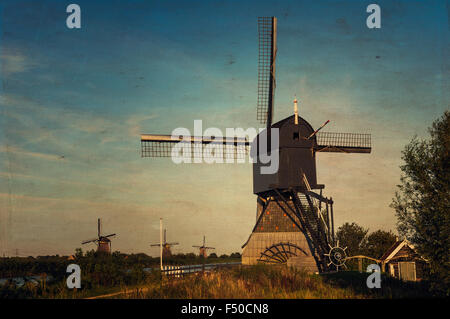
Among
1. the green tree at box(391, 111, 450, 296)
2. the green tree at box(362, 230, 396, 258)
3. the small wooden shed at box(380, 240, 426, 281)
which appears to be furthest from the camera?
the green tree at box(362, 230, 396, 258)

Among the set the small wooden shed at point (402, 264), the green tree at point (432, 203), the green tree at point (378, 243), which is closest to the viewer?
the green tree at point (432, 203)

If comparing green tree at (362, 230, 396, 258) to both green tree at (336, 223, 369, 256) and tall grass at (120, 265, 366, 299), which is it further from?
tall grass at (120, 265, 366, 299)

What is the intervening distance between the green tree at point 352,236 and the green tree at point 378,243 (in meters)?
1.22

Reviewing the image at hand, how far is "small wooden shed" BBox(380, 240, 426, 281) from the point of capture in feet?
94.4

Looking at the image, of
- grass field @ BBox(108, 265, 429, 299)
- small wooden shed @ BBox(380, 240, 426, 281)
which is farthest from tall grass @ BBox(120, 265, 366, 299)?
small wooden shed @ BBox(380, 240, 426, 281)

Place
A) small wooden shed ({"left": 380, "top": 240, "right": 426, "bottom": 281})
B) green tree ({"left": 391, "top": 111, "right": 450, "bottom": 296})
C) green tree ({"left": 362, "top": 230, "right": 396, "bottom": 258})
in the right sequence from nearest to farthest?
green tree ({"left": 391, "top": 111, "right": 450, "bottom": 296}) < small wooden shed ({"left": 380, "top": 240, "right": 426, "bottom": 281}) < green tree ({"left": 362, "top": 230, "right": 396, "bottom": 258})

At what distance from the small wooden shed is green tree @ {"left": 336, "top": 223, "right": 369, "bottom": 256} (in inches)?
677

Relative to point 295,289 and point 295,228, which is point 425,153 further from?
point 295,228

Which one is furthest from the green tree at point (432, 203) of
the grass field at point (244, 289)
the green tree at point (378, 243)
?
the green tree at point (378, 243)

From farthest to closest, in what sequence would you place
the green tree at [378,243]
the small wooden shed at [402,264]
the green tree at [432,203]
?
the green tree at [378,243]
the small wooden shed at [402,264]
the green tree at [432,203]

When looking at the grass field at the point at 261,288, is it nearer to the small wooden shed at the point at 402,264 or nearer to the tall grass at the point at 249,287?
the tall grass at the point at 249,287

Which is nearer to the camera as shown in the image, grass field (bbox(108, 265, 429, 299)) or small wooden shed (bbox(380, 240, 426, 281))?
grass field (bbox(108, 265, 429, 299))

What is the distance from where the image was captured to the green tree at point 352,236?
51.1m

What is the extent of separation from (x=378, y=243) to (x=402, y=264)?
19056mm
